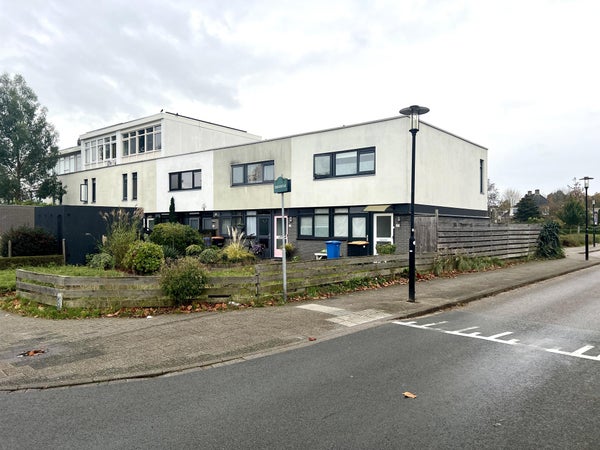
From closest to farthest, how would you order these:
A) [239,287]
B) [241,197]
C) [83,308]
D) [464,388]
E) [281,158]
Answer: [464,388] → [83,308] → [239,287] → [281,158] → [241,197]

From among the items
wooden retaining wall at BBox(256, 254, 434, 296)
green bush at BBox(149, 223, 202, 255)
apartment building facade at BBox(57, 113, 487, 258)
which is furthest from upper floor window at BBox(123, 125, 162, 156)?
wooden retaining wall at BBox(256, 254, 434, 296)

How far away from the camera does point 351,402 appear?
440 centimetres

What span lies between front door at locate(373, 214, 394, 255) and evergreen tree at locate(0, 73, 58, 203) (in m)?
36.6

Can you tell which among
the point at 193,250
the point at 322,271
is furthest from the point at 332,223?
the point at 322,271

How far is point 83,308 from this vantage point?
877 centimetres

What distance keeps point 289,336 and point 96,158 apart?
38530 mm

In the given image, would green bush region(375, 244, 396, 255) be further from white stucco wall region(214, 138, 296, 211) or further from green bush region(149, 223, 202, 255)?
green bush region(149, 223, 202, 255)

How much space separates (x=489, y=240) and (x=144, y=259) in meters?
15.0

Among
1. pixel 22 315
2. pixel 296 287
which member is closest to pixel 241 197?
pixel 296 287

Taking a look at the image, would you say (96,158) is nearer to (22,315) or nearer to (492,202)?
(22,315)

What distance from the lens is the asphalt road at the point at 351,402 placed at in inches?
144

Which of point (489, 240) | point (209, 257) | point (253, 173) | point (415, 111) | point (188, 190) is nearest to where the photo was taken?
point (415, 111)

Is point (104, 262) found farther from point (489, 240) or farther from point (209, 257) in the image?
point (489, 240)

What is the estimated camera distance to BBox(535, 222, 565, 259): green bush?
907 inches
